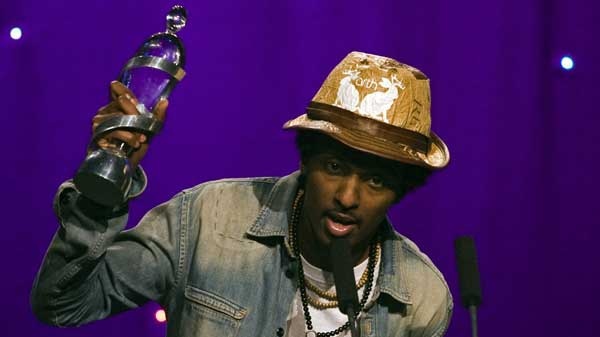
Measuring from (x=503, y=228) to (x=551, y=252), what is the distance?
156 millimetres

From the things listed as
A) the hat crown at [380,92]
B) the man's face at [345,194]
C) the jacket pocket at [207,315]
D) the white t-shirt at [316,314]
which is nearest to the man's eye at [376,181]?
the man's face at [345,194]

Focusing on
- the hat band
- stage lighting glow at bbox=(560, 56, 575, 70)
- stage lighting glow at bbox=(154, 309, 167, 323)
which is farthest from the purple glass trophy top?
stage lighting glow at bbox=(560, 56, 575, 70)

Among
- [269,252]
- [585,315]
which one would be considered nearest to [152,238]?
[269,252]

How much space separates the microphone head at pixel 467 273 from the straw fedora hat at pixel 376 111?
1.19 ft

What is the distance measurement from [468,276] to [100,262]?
645 mm

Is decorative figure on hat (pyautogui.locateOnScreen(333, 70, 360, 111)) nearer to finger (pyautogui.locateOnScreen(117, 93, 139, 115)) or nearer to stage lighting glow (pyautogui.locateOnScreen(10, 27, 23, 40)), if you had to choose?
finger (pyautogui.locateOnScreen(117, 93, 139, 115))

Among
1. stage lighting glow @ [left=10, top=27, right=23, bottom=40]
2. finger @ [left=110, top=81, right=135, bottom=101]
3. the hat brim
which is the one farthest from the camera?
stage lighting glow @ [left=10, top=27, right=23, bottom=40]

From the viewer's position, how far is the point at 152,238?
7.49 ft

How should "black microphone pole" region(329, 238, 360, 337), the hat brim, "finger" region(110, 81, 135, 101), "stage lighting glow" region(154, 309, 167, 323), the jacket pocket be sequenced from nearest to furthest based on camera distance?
"black microphone pole" region(329, 238, 360, 337) < "finger" region(110, 81, 135, 101) < the hat brim < the jacket pocket < "stage lighting glow" region(154, 309, 167, 323)

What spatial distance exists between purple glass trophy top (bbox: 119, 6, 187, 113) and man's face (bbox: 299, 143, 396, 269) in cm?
38

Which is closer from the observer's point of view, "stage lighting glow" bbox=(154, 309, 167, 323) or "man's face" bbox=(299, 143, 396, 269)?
"man's face" bbox=(299, 143, 396, 269)

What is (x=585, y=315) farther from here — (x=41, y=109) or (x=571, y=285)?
(x=41, y=109)

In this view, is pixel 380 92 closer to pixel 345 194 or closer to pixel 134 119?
pixel 345 194

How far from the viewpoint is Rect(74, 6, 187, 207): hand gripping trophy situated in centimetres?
189
